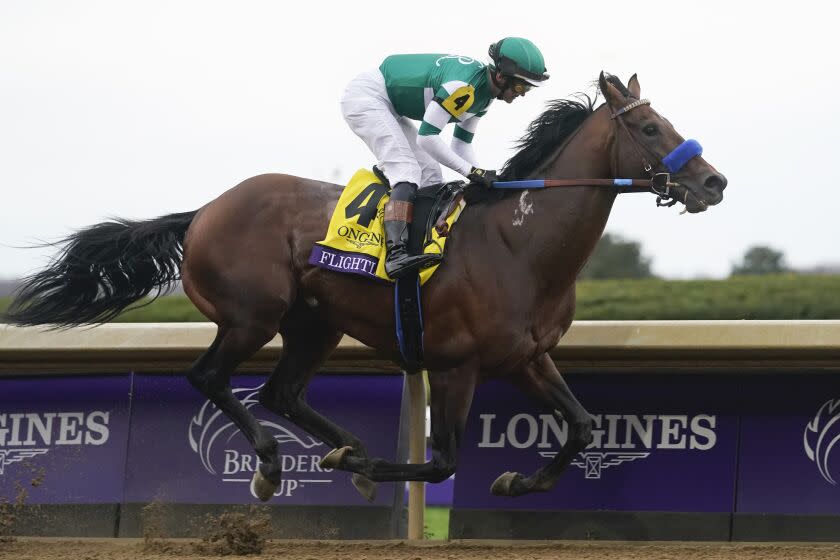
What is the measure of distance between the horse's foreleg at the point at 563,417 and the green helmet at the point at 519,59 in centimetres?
132

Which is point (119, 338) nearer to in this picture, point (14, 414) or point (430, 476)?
point (14, 414)

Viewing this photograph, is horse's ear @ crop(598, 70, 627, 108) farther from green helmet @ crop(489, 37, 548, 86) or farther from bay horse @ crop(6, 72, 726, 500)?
green helmet @ crop(489, 37, 548, 86)

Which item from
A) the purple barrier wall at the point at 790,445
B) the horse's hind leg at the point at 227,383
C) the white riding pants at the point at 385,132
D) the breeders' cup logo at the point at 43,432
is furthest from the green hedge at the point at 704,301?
the white riding pants at the point at 385,132

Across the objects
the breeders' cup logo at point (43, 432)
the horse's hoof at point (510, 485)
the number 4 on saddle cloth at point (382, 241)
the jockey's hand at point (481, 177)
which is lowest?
the breeders' cup logo at point (43, 432)

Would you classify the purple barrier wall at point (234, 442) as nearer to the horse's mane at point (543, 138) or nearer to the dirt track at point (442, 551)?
the dirt track at point (442, 551)

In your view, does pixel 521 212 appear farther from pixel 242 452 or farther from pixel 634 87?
pixel 242 452

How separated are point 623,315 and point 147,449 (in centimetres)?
691

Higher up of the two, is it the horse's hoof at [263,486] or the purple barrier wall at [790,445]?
the purple barrier wall at [790,445]

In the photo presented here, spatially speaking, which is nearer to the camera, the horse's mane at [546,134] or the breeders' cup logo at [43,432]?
the horse's mane at [546,134]

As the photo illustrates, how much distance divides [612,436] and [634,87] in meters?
1.79

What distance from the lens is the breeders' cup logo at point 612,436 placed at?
21.4ft

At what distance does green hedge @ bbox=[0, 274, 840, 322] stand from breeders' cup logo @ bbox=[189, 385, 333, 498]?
5725 mm

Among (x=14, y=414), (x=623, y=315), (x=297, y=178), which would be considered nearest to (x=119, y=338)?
(x=14, y=414)

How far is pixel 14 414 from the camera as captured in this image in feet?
24.8
